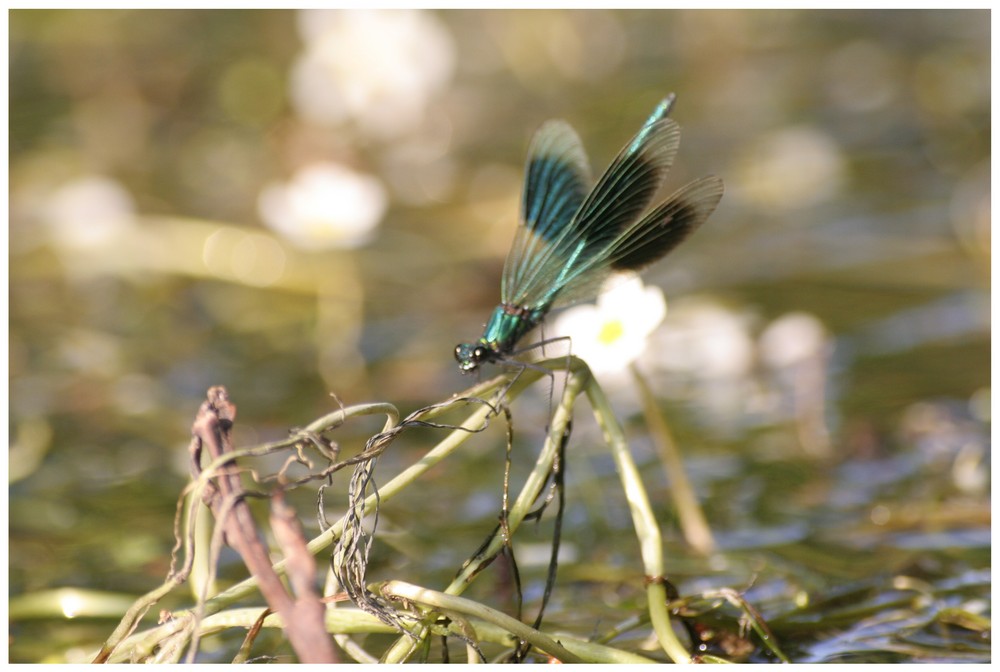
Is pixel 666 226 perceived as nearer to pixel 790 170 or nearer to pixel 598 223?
pixel 598 223

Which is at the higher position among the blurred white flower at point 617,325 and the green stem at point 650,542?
the blurred white flower at point 617,325

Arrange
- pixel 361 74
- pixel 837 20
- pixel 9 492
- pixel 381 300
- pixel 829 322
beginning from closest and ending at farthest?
pixel 9 492 < pixel 829 322 < pixel 381 300 < pixel 361 74 < pixel 837 20

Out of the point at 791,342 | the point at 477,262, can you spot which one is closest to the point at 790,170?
the point at 477,262

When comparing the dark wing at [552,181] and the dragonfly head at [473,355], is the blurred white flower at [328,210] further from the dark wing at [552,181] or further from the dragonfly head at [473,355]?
the dragonfly head at [473,355]

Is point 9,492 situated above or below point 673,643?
above

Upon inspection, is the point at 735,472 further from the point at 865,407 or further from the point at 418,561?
the point at 418,561

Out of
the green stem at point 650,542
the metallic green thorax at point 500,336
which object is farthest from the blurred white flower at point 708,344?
the green stem at point 650,542

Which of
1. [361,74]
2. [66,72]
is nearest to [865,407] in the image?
[361,74]
